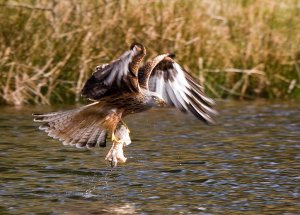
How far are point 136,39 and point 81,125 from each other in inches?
212

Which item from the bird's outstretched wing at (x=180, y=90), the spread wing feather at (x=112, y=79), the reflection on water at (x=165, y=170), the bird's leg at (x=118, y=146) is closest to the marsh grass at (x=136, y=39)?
the reflection on water at (x=165, y=170)

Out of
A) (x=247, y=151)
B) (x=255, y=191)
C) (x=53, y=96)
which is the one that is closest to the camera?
(x=255, y=191)

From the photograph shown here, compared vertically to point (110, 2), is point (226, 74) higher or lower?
lower

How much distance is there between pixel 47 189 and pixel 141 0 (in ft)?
21.2

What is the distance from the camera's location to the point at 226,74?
547 inches

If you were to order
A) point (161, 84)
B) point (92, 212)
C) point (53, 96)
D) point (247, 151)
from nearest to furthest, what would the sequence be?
1. point (92, 212)
2. point (161, 84)
3. point (247, 151)
4. point (53, 96)

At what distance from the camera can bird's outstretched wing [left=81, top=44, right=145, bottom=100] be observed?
705cm

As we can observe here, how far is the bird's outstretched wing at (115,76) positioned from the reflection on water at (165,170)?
0.81 m

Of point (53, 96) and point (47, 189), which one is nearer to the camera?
point (47, 189)

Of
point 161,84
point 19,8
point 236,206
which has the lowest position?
point 236,206

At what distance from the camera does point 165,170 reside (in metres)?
8.84

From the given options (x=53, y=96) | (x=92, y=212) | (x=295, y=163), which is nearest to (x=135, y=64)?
(x=92, y=212)

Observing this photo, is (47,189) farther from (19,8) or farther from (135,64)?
(19,8)

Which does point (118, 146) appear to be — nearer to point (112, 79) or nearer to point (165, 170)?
point (165, 170)
